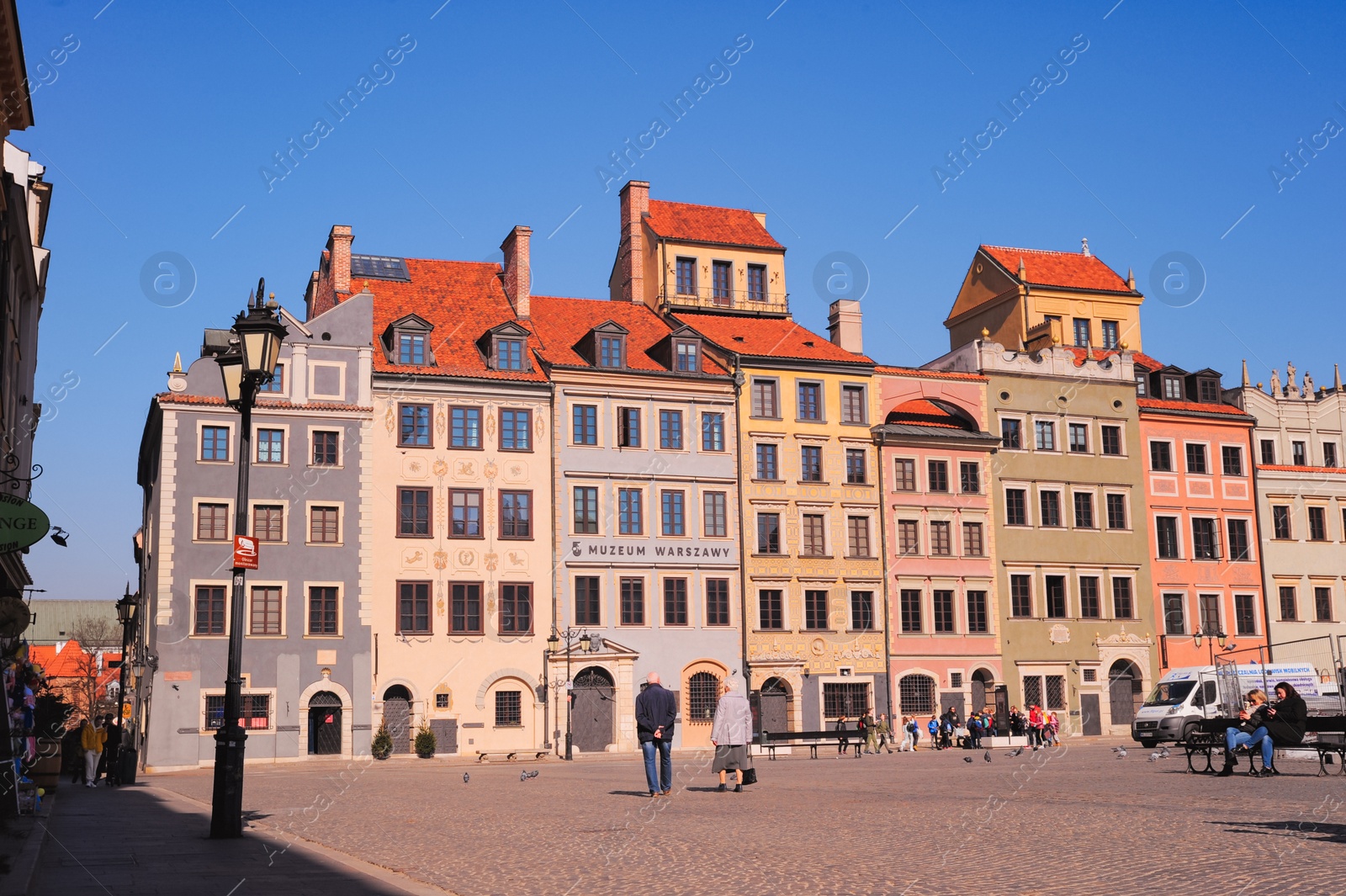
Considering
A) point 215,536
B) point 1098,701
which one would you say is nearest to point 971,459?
point 1098,701

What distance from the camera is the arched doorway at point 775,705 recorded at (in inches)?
2037

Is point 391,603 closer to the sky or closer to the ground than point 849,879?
closer to the sky

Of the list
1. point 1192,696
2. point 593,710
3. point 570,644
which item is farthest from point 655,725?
point 593,710

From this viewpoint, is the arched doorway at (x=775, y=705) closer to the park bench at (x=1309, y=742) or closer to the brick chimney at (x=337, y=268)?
the brick chimney at (x=337, y=268)

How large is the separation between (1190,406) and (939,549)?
13.9 m

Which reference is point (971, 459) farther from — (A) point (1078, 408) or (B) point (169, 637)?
(B) point (169, 637)

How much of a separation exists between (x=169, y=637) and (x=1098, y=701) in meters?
34.3

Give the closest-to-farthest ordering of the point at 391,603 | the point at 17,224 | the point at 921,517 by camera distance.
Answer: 1. the point at 17,224
2. the point at 391,603
3. the point at 921,517

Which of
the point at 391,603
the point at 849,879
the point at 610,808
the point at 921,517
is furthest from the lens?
the point at 921,517

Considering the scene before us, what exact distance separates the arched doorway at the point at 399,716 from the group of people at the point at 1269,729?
28.9 m

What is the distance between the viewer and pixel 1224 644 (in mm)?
57656

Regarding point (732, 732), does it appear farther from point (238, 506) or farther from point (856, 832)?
point (238, 506)

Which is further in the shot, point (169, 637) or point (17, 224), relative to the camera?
point (169, 637)

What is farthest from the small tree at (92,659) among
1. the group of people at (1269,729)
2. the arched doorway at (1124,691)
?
the group of people at (1269,729)
